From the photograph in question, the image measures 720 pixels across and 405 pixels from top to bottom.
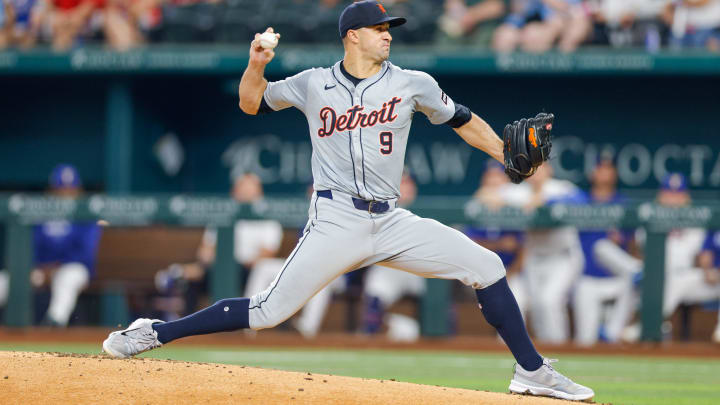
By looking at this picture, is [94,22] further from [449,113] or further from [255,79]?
[449,113]

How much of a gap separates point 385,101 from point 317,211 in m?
0.52

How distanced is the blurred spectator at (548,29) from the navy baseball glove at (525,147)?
6.68 m

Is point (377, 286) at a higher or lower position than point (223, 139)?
lower

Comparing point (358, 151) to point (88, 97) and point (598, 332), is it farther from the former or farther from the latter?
point (88, 97)

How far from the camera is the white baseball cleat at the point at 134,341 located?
4.64m

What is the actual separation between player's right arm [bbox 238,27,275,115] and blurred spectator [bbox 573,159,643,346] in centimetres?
489

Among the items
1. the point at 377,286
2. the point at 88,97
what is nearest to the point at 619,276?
the point at 377,286

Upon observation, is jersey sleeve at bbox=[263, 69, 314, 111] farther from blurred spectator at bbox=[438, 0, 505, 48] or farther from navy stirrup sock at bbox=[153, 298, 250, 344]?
blurred spectator at bbox=[438, 0, 505, 48]

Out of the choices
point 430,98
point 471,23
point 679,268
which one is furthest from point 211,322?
point 471,23

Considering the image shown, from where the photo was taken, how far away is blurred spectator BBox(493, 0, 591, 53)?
1124 centimetres

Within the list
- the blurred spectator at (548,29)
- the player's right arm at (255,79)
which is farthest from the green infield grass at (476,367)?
the blurred spectator at (548,29)

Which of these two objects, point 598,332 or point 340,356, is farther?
point 598,332

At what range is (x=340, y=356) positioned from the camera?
8.20m

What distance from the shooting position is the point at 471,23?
1174cm
